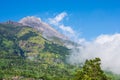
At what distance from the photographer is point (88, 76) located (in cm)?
9700

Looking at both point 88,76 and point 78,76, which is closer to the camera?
point 88,76

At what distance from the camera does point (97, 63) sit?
329 ft

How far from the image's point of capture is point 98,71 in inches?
3925

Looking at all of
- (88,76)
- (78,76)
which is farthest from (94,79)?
(78,76)

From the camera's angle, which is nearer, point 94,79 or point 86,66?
point 94,79

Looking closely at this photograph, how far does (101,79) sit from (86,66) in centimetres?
690

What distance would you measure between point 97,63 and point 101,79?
5671 mm

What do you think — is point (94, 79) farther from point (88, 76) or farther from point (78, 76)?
point (78, 76)

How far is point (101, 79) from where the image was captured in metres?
100

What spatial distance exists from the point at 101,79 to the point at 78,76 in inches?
350

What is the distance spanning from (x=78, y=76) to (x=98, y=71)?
8505 mm

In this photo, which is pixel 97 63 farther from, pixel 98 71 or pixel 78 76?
pixel 78 76

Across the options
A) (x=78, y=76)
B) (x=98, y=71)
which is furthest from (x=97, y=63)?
(x=78, y=76)
